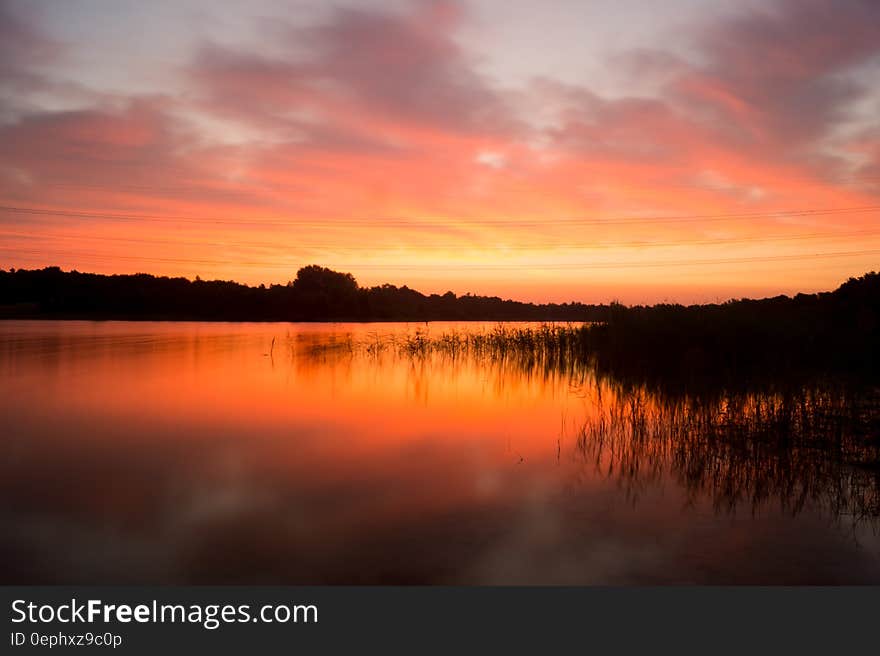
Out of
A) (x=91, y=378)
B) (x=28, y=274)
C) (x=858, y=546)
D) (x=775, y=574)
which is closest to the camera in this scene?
(x=775, y=574)

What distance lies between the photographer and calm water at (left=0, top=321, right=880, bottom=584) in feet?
17.0

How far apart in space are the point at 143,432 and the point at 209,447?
7.03 feet

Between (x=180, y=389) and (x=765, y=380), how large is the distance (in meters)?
16.4

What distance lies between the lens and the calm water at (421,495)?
5.18 meters

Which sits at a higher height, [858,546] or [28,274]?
[28,274]

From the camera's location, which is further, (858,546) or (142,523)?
(142,523)

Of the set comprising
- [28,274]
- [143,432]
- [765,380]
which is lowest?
[143,432]

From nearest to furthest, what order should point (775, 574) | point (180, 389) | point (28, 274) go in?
point (775, 574) → point (180, 389) → point (28, 274)

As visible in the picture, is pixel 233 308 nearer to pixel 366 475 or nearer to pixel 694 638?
pixel 366 475

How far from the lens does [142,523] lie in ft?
20.4

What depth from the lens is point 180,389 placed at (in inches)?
640

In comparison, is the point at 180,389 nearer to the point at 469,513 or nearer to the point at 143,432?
the point at 143,432

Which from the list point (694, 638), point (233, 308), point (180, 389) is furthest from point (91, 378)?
point (233, 308)

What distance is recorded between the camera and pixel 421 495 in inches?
288
